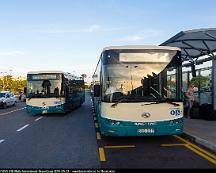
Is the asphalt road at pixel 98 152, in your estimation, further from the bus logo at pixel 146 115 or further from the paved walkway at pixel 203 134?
the bus logo at pixel 146 115

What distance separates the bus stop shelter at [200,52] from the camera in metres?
12.6

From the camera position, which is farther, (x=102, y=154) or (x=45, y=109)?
(x=45, y=109)

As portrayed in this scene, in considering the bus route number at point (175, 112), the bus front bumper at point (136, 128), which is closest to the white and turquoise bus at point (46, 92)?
the bus front bumper at point (136, 128)

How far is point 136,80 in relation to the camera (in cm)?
955

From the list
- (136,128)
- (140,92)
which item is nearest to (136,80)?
(140,92)

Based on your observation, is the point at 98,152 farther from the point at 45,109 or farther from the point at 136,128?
the point at 45,109

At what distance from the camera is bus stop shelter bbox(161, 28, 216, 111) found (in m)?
12.6

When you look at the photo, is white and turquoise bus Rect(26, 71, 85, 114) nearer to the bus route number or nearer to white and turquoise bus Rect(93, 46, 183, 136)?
white and turquoise bus Rect(93, 46, 183, 136)

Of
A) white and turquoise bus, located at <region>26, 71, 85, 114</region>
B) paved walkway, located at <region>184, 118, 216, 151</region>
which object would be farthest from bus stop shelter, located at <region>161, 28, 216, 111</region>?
white and turquoise bus, located at <region>26, 71, 85, 114</region>

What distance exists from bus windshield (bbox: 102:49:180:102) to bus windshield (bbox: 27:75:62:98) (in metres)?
10.6

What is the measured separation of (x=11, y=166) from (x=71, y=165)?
52.2 inches

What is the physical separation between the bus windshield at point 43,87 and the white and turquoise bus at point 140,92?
10.4 meters

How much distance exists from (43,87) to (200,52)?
9.55 metres

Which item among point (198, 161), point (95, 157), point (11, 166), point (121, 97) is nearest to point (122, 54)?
point (121, 97)
